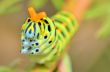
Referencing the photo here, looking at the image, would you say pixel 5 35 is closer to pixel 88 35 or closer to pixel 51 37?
pixel 88 35

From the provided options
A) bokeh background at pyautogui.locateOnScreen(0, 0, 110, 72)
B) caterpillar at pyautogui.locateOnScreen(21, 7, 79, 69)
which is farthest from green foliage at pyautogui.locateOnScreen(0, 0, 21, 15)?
caterpillar at pyautogui.locateOnScreen(21, 7, 79, 69)

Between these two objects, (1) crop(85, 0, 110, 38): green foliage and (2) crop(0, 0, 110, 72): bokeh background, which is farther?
(2) crop(0, 0, 110, 72): bokeh background

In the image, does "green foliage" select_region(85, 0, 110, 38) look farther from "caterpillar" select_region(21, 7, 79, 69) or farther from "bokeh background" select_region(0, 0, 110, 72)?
"caterpillar" select_region(21, 7, 79, 69)

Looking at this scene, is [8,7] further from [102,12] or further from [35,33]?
[35,33]

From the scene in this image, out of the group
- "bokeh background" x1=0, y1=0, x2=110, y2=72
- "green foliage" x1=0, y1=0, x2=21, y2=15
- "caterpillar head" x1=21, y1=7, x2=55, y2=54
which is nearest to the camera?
"caterpillar head" x1=21, y1=7, x2=55, y2=54

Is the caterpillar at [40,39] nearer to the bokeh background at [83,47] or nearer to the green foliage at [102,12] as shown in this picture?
the green foliage at [102,12]

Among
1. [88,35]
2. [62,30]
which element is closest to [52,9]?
[88,35]

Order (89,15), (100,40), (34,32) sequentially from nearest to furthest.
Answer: (34,32)
(89,15)
(100,40)

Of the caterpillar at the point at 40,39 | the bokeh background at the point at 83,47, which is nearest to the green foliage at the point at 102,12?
the bokeh background at the point at 83,47
